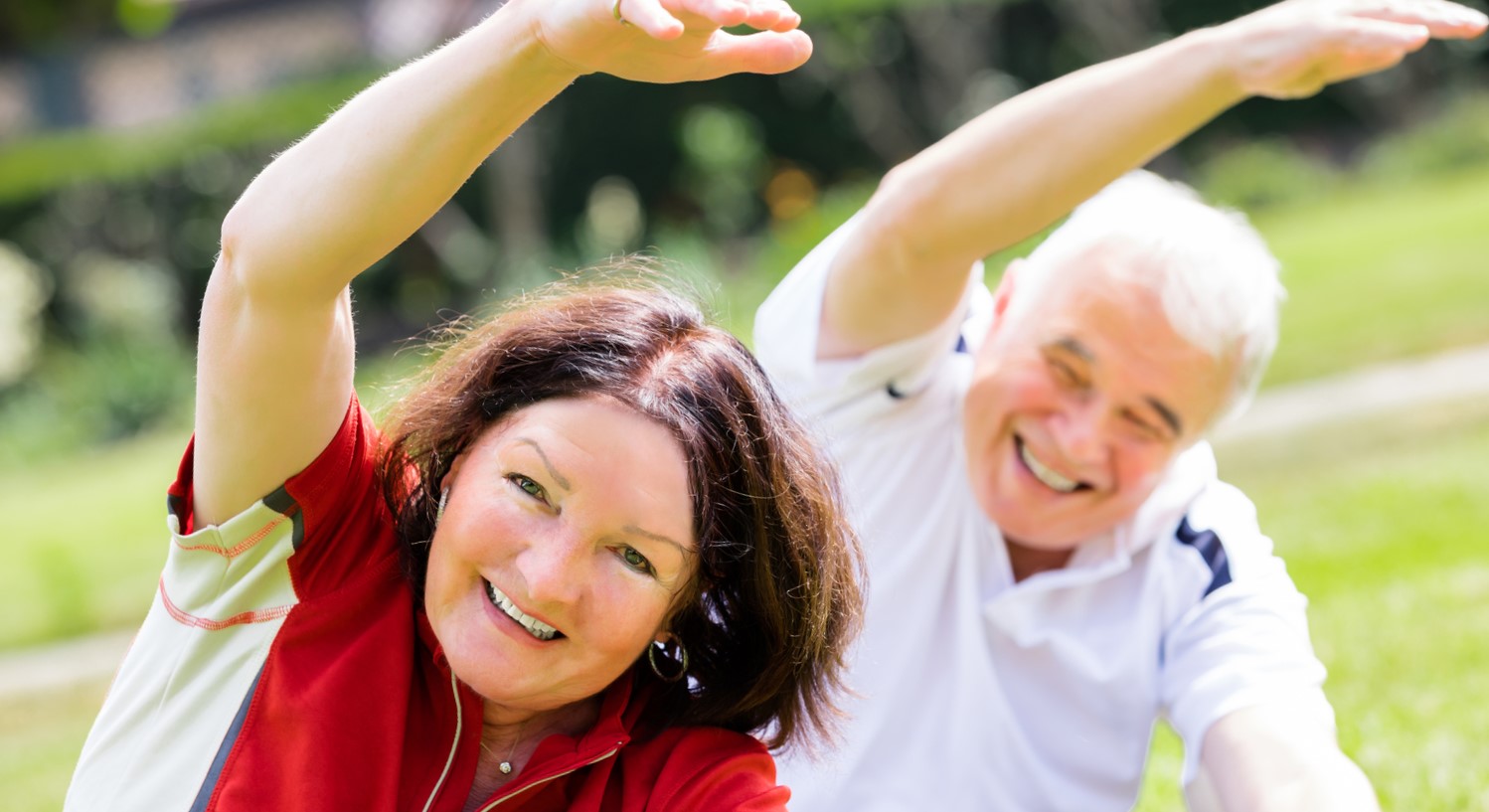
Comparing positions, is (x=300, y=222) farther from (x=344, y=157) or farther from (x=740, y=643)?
(x=740, y=643)

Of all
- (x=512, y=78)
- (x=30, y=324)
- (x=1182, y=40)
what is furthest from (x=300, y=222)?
(x=30, y=324)

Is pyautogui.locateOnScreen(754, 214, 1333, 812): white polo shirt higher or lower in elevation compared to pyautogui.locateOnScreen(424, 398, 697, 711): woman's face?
lower

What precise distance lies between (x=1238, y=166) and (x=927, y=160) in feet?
42.2

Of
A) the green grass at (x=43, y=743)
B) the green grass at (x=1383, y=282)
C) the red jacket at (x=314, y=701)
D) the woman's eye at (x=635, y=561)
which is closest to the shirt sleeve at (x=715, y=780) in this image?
the red jacket at (x=314, y=701)

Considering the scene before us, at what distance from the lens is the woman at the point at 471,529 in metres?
1.72

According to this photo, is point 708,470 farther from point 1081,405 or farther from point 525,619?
point 1081,405

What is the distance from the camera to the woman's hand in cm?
163

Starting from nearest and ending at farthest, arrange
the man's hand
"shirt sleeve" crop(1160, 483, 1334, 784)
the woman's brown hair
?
1. the woman's brown hair
2. the man's hand
3. "shirt sleeve" crop(1160, 483, 1334, 784)

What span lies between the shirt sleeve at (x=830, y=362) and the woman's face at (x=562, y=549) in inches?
33.1

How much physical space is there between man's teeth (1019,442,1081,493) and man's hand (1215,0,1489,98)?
0.76m

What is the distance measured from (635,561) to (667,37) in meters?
0.68

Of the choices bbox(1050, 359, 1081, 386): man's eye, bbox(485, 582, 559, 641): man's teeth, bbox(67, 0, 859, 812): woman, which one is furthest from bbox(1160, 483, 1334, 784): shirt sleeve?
bbox(485, 582, 559, 641): man's teeth

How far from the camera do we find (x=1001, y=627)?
9.14ft

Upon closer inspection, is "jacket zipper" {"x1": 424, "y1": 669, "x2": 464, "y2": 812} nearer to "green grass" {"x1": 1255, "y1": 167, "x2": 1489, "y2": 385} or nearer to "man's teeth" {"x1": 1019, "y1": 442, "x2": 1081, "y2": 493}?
"man's teeth" {"x1": 1019, "y1": 442, "x2": 1081, "y2": 493}
